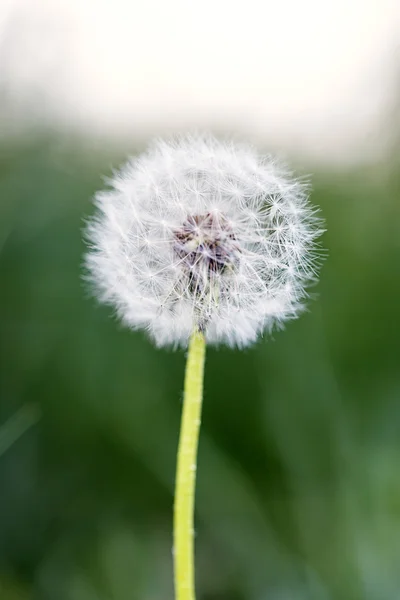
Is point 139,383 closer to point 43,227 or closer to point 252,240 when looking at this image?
point 43,227

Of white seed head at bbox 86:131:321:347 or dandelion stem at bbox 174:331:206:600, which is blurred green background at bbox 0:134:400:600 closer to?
white seed head at bbox 86:131:321:347

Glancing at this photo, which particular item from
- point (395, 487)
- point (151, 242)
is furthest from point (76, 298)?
point (151, 242)

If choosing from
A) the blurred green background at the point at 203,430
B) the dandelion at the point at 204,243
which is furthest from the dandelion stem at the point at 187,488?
the blurred green background at the point at 203,430

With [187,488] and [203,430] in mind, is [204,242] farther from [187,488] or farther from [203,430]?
[203,430]

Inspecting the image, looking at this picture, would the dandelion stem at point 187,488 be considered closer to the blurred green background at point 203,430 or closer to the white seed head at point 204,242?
the white seed head at point 204,242

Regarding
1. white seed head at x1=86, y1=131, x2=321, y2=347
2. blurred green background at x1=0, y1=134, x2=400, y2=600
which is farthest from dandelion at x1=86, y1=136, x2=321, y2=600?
blurred green background at x1=0, y1=134, x2=400, y2=600

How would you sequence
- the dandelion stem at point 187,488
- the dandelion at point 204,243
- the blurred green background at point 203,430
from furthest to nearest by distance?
1. the blurred green background at point 203,430
2. the dandelion at point 204,243
3. the dandelion stem at point 187,488
